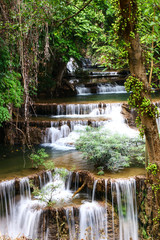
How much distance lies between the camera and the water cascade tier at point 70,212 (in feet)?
20.1

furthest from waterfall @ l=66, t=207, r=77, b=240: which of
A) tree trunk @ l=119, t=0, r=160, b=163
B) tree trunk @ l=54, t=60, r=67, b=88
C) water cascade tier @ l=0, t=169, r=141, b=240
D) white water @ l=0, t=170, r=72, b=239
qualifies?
tree trunk @ l=54, t=60, r=67, b=88

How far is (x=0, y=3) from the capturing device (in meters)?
6.24

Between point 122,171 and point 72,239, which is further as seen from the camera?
point 122,171

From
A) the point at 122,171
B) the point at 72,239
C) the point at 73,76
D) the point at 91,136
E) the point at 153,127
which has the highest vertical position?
the point at 73,76

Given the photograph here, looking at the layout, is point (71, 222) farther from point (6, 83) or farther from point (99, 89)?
point (99, 89)

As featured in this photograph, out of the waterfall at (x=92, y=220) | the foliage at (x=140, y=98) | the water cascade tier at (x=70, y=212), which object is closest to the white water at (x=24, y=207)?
the water cascade tier at (x=70, y=212)

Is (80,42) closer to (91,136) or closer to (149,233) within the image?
(91,136)

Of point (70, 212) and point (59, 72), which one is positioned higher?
point (59, 72)

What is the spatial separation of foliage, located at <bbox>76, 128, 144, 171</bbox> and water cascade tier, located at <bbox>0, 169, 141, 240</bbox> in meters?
0.82

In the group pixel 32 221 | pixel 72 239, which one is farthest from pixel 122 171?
pixel 32 221

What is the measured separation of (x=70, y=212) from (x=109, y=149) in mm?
2110

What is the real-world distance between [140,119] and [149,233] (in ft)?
10.5

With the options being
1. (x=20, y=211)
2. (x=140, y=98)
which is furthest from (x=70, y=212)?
(x=140, y=98)

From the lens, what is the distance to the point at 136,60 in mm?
3799
